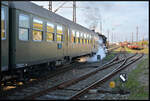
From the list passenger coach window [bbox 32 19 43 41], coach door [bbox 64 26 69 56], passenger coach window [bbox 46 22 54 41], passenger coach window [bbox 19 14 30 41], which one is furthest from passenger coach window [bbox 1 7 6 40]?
coach door [bbox 64 26 69 56]

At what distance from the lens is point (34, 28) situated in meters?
8.30

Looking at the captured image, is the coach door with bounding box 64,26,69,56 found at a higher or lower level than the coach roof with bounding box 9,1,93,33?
lower

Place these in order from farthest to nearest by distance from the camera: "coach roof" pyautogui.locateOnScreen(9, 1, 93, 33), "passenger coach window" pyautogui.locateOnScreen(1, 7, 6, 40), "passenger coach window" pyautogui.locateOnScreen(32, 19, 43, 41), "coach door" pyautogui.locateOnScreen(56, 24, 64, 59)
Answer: "coach door" pyautogui.locateOnScreen(56, 24, 64, 59)
"passenger coach window" pyautogui.locateOnScreen(32, 19, 43, 41)
"coach roof" pyautogui.locateOnScreen(9, 1, 93, 33)
"passenger coach window" pyautogui.locateOnScreen(1, 7, 6, 40)

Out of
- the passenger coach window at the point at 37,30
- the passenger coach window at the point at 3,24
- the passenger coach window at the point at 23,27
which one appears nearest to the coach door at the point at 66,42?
the passenger coach window at the point at 37,30

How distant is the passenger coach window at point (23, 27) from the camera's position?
7.36m

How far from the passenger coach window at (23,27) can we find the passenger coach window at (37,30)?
0.50m

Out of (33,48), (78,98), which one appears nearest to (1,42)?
(33,48)

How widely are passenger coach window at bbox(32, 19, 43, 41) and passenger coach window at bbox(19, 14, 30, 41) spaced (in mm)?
503

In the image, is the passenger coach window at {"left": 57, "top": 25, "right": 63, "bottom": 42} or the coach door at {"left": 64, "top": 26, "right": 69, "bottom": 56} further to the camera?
the coach door at {"left": 64, "top": 26, "right": 69, "bottom": 56}

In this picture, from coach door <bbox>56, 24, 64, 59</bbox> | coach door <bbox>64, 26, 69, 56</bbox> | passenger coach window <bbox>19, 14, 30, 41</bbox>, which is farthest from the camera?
coach door <bbox>64, 26, 69, 56</bbox>

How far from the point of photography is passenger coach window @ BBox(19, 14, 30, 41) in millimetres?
7359

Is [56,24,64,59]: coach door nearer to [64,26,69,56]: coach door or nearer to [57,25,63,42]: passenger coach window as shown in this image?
[57,25,63,42]: passenger coach window

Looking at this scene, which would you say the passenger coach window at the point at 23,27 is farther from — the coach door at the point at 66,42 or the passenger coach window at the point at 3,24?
the coach door at the point at 66,42

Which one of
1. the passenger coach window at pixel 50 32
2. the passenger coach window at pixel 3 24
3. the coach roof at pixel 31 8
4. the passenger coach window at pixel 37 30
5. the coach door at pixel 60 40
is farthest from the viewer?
the coach door at pixel 60 40
